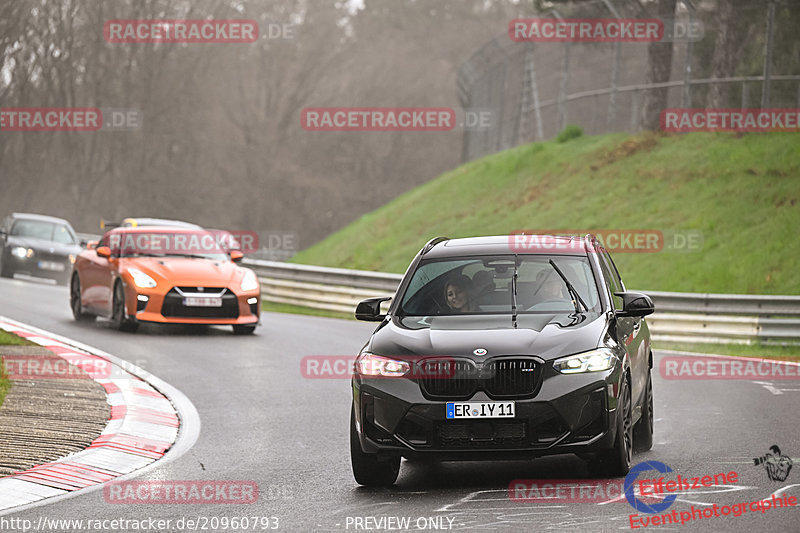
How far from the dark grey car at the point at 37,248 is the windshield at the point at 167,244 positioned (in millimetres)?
10842

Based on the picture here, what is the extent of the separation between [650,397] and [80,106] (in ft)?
175

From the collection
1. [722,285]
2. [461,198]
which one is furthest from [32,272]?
[722,285]

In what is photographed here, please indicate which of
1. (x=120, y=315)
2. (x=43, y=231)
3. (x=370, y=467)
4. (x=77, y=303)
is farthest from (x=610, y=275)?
(x=43, y=231)

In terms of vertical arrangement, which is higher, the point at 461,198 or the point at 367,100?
the point at 367,100

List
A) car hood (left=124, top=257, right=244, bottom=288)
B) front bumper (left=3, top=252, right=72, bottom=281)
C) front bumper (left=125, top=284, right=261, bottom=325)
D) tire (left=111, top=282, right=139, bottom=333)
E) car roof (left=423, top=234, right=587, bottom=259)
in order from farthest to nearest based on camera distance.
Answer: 1. front bumper (left=3, top=252, right=72, bottom=281)
2. tire (left=111, top=282, right=139, bottom=333)
3. car hood (left=124, top=257, right=244, bottom=288)
4. front bumper (left=125, top=284, right=261, bottom=325)
5. car roof (left=423, top=234, right=587, bottom=259)

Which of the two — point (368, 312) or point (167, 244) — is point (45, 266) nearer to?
point (167, 244)

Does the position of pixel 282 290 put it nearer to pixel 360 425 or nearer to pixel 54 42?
pixel 360 425

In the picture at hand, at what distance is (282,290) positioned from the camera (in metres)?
26.6

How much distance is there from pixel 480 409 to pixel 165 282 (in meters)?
10.8

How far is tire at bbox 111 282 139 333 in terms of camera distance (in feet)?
60.0

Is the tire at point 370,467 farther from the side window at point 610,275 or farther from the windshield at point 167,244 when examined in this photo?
the windshield at point 167,244

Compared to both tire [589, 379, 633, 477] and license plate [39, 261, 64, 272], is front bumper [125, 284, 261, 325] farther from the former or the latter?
license plate [39, 261, 64, 272]

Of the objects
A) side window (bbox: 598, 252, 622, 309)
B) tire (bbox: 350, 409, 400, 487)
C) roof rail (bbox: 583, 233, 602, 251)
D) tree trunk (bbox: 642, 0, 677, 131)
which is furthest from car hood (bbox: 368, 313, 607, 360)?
tree trunk (bbox: 642, 0, 677, 131)

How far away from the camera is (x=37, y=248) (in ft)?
99.8
